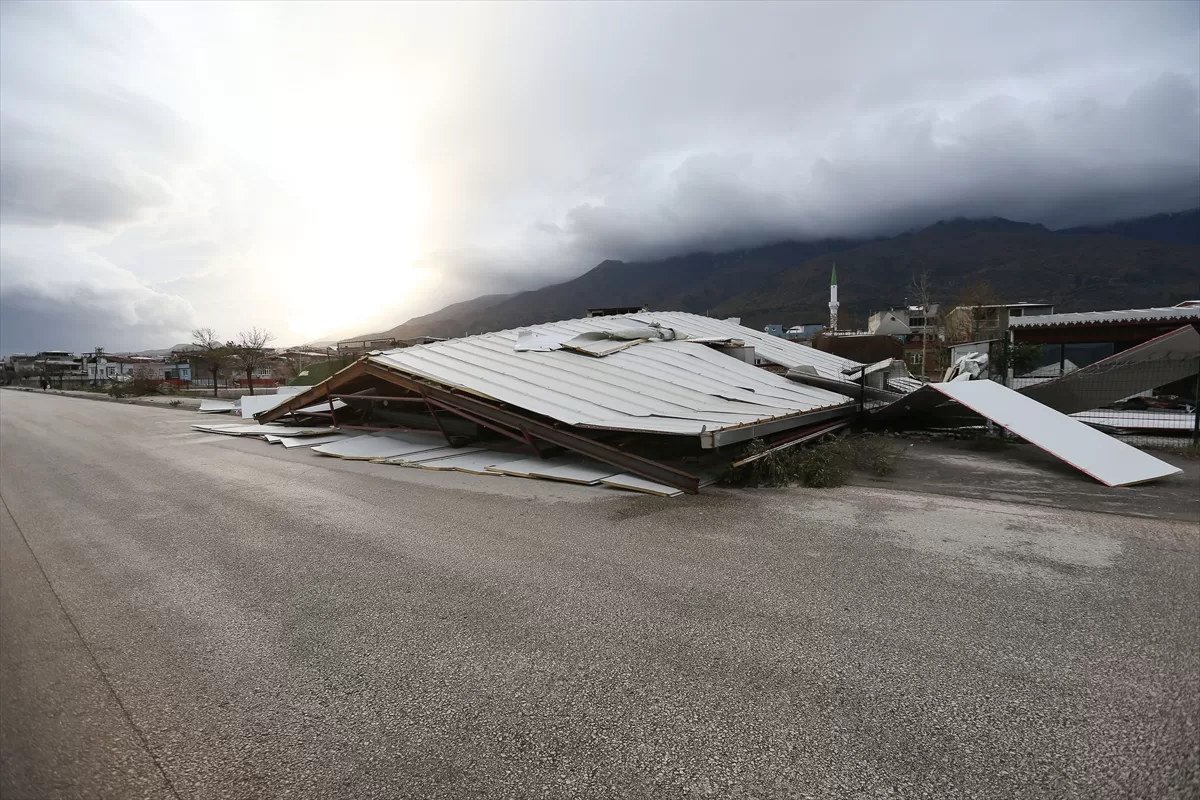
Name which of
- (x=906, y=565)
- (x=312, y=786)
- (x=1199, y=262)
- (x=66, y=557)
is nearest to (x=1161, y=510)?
(x=906, y=565)

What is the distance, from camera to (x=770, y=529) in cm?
599

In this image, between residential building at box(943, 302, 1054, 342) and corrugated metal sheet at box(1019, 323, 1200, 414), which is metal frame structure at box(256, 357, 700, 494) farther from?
residential building at box(943, 302, 1054, 342)

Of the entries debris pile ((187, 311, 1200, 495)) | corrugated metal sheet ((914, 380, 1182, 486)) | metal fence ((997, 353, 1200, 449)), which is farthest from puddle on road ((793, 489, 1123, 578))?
metal fence ((997, 353, 1200, 449))

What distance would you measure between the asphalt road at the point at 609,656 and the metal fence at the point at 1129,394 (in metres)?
7.05

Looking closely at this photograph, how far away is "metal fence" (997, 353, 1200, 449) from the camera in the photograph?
35.0 ft

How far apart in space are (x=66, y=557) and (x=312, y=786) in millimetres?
5308

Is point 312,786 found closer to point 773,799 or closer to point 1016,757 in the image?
point 773,799

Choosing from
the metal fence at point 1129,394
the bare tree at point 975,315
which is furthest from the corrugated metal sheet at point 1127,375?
the bare tree at point 975,315

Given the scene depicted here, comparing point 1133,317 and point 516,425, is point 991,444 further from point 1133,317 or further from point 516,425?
point 1133,317

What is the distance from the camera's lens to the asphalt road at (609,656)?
8.05 ft

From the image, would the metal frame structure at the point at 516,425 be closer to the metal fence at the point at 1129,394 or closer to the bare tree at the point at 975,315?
the metal fence at the point at 1129,394

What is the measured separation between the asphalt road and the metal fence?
7049 mm

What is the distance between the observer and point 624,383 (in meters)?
11.2

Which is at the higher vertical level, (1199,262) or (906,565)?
(1199,262)
